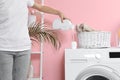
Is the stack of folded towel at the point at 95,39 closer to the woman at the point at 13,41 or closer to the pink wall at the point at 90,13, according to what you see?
the pink wall at the point at 90,13

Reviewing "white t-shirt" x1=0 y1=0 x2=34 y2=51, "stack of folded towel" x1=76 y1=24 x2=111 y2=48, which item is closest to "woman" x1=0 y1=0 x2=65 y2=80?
"white t-shirt" x1=0 y1=0 x2=34 y2=51

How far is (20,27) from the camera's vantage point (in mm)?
1435

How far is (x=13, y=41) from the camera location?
4.58ft

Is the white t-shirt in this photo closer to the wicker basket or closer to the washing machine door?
the washing machine door

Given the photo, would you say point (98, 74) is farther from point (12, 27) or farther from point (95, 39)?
point (12, 27)

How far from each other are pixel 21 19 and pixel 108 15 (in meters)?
1.42

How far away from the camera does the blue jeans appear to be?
1.37m

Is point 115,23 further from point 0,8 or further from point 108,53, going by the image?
point 0,8

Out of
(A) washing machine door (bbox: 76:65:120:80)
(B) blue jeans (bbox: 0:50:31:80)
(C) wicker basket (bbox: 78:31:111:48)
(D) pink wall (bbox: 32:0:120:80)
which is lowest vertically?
(A) washing machine door (bbox: 76:65:120:80)

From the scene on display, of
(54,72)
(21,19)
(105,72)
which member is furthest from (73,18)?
(21,19)

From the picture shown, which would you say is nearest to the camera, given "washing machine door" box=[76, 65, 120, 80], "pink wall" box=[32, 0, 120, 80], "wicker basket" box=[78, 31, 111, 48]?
"washing machine door" box=[76, 65, 120, 80]

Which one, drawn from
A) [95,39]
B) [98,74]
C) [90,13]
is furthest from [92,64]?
[90,13]

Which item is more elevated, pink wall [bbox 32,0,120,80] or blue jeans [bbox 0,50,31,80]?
pink wall [bbox 32,0,120,80]

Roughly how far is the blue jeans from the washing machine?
2.35ft
